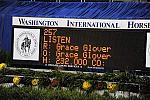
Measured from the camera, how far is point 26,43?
1490 centimetres

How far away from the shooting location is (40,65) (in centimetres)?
1486

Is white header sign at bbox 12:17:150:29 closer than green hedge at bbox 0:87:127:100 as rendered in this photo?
No

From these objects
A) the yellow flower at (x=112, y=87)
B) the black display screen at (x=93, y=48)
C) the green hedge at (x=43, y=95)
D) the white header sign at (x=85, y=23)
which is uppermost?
the white header sign at (x=85, y=23)

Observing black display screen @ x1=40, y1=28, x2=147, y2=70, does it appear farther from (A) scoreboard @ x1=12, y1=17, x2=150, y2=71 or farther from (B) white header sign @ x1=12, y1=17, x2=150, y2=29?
(B) white header sign @ x1=12, y1=17, x2=150, y2=29

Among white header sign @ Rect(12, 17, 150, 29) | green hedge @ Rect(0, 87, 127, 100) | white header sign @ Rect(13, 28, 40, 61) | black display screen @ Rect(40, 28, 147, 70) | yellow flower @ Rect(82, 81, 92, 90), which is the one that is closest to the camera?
green hedge @ Rect(0, 87, 127, 100)

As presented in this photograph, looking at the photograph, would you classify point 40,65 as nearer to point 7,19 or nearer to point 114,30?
point 114,30

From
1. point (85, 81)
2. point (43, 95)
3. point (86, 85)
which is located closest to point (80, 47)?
point (85, 81)

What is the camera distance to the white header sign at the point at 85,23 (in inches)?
574

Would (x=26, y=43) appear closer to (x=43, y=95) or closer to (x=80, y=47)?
→ (x=80, y=47)

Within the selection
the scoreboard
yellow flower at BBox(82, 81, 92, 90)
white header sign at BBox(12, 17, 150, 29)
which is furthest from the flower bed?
white header sign at BBox(12, 17, 150, 29)

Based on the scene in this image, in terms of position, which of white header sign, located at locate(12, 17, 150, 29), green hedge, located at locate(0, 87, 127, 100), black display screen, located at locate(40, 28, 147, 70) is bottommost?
green hedge, located at locate(0, 87, 127, 100)

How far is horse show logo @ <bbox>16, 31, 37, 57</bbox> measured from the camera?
14.9m

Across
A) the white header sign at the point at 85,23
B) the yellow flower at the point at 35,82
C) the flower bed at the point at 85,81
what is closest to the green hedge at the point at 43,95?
the flower bed at the point at 85,81

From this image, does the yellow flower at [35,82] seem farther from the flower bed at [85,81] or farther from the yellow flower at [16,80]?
the yellow flower at [16,80]
